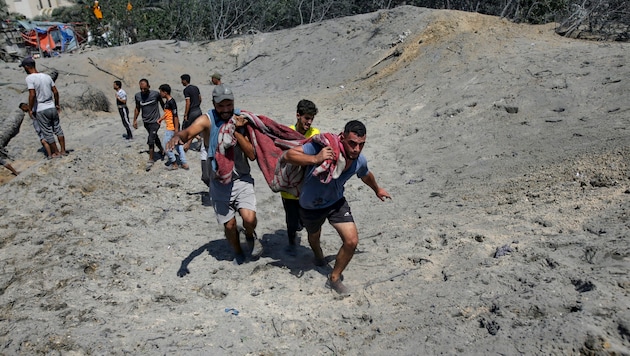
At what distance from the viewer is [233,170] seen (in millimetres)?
4363

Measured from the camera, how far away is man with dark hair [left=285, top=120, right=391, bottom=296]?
3.50 meters

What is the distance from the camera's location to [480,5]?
18.2 metres

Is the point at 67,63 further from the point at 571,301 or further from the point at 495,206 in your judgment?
the point at 571,301

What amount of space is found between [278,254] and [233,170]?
3.74 ft

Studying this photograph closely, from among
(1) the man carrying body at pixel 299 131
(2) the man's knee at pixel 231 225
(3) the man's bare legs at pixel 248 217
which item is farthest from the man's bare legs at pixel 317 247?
(2) the man's knee at pixel 231 225

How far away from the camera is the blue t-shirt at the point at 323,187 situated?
376 centimetres

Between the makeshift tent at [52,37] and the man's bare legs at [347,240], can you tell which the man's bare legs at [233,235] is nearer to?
the man's bare legs at [347,240]

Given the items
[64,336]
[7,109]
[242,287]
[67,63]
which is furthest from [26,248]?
[67,63]

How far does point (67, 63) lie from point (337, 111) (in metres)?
11.1

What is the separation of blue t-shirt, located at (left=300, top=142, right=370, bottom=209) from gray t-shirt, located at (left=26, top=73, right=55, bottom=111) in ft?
19.7

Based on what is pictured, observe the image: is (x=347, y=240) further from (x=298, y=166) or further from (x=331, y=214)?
(x=298, y=166)

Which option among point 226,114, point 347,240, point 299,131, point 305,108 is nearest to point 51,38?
point 226,114

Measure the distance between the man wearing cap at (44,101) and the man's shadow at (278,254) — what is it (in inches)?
179

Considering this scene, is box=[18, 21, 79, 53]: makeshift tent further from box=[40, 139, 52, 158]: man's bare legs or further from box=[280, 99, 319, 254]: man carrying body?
box=[280, 99, 319, 254]: man carrying body
